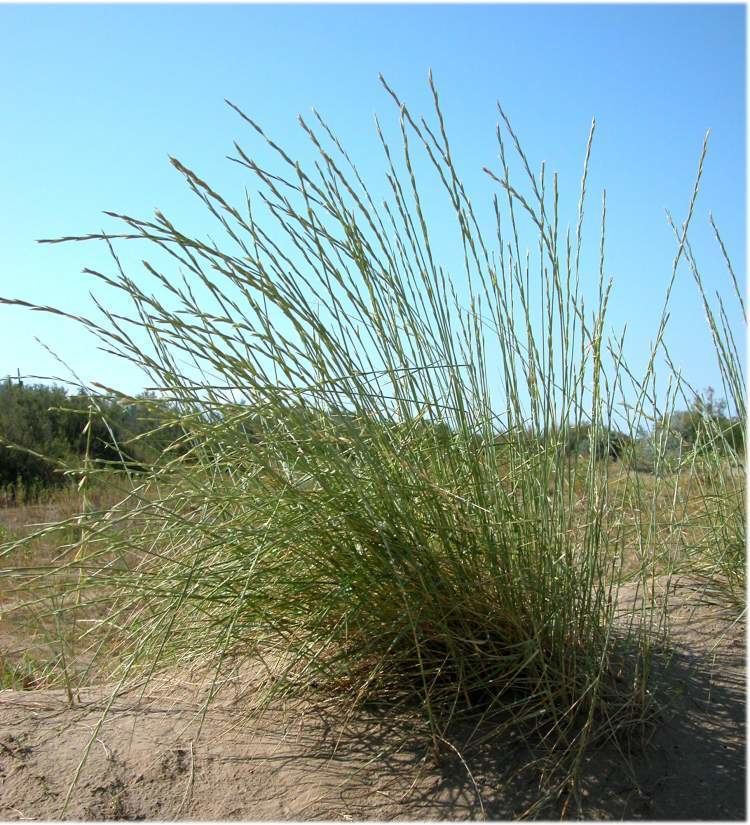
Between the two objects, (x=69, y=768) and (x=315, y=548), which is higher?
(x=315, y=548)

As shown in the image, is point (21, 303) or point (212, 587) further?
point (212, 587)

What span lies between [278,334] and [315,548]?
540mm

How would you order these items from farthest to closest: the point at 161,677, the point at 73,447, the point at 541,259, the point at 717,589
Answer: the point at 73,447 → the point at 717,589 → the point at 161,677 → the point at 541,259

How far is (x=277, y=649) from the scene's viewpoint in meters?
2.19

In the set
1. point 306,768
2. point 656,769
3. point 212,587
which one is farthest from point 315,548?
point 656,769

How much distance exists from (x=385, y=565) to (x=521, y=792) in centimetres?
58

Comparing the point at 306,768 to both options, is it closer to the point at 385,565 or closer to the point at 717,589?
the point at 385,565

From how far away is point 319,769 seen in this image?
6.21 ft

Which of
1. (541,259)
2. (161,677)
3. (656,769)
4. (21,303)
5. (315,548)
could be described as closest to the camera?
(21,303)

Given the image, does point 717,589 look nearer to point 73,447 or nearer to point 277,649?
point 277,649

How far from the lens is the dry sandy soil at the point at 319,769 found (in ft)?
5.84

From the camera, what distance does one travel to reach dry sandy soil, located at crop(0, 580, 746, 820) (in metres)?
1.78

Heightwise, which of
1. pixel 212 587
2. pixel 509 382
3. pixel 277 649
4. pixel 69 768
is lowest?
pixel 69 768

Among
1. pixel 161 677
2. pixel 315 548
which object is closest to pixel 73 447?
pixel 161 677
